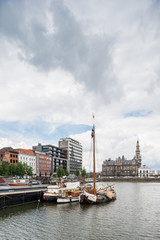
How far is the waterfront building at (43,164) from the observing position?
574ft

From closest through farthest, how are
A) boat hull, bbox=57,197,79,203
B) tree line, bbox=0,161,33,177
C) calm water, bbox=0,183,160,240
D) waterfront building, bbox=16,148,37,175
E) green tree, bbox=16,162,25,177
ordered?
calm water, bbox=0,183,160,240, boat hull, bbox=57,197,79,203, tree line, bbox=0,161,33,177, green tree, bbox=16,162,25,177, waterfront building, bbox=16,148,37,175

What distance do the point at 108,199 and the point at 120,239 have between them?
3365 centimetres

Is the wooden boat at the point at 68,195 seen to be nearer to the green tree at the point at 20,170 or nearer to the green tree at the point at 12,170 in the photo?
the green tree at the point at 12,170

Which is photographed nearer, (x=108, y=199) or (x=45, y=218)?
(x=45, y=218)

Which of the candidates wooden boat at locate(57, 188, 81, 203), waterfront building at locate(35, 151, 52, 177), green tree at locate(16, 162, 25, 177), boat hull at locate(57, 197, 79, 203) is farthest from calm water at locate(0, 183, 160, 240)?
waterfront building at locate(35, 151, 52, 177)

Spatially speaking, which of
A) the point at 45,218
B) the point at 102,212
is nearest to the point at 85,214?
the point at 102,212

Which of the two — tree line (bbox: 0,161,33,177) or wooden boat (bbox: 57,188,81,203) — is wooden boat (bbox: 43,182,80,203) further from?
tree line (bbox: 0,161,33,177)

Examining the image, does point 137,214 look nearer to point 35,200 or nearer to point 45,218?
point 45,218

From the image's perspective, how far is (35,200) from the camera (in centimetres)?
5894

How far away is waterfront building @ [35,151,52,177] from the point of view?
574ft

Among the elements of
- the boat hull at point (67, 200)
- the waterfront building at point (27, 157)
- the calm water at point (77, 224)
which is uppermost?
the waterfront building at point (27, 157)

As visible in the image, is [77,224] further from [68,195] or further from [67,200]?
[68,195]

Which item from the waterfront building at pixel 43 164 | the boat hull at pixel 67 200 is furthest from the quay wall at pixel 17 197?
the waterfront building at pixel 43 164

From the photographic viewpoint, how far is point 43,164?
18225 centimetres
